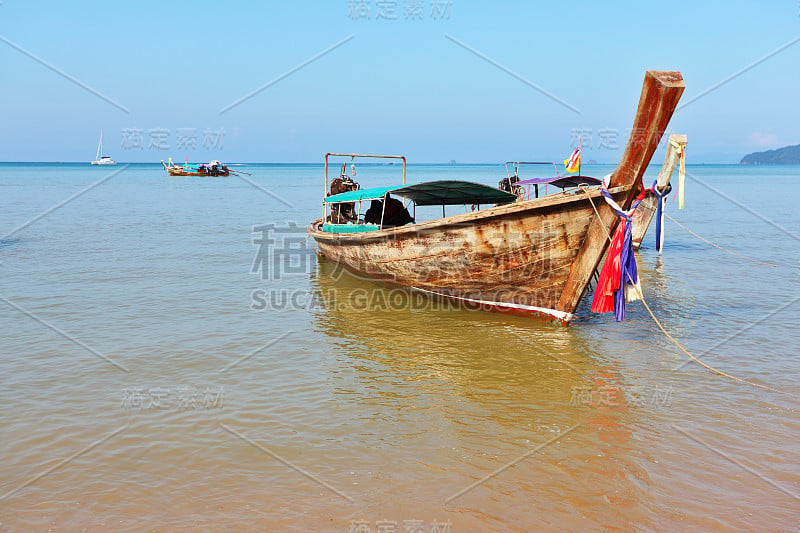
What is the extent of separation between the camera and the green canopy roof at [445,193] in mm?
9625

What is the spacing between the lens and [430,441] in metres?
Answer: 4.93

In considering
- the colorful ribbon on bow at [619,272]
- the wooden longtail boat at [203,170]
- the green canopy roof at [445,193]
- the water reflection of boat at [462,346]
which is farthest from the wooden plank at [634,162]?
the wooden longtail boat at [203,170]

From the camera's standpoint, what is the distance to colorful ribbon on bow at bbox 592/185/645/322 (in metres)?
7.37

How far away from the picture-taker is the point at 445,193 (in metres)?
10.4

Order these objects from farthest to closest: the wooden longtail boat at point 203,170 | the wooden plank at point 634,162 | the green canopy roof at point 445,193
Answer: the wooden longtail boat at point 203,170 < the green canopy roof at point 445,193 < the wooden plank at point 634,162

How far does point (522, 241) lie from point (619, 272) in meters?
1.41

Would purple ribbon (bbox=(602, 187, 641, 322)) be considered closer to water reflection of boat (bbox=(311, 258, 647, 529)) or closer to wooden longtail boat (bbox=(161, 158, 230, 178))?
water reflection of boat (bbox=(311, 258, 647, 529))

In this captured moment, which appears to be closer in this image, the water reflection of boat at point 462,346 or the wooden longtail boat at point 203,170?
the water reflection of boat at point 462,346

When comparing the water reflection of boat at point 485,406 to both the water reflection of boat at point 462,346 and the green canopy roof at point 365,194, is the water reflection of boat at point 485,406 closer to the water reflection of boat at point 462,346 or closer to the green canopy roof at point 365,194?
the water reflection of boat at point 462,346

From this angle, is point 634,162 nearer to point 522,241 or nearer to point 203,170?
point 522,241

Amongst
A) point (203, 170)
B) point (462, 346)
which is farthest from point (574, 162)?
point (203, 170)

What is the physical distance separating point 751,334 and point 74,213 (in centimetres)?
2764

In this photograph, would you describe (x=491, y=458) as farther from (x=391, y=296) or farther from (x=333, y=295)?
(x=333, y=295)

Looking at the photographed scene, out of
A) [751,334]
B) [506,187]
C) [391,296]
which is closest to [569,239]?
[751,334]
